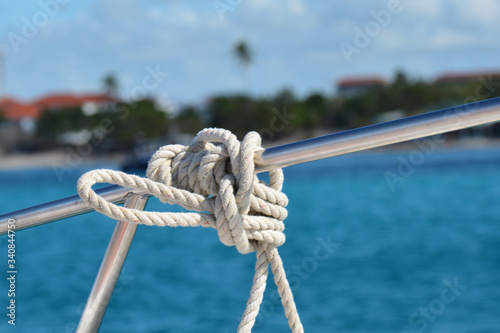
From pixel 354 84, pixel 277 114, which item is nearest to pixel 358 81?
pixel 354 84

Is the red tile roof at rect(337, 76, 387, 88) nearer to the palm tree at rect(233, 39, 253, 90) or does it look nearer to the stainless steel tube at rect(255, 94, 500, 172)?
the palm tree at rect(233, 39, 253, 90)

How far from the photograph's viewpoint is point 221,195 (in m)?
1.18

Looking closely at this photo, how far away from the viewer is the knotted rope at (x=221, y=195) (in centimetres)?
114

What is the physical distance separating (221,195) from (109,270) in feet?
0.82

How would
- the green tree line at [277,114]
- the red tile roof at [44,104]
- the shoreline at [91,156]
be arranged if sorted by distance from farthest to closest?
1. the red tile roof at [44,104]
2. the shoreline at [91,156]
3. the green tree line at [277,114]

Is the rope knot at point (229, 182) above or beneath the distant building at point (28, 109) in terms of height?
beneath

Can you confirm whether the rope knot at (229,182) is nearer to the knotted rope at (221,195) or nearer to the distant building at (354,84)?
the knotted rope at (221,195)

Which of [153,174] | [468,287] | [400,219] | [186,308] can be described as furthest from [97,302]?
[400,219]

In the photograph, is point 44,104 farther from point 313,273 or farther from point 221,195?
point 221,195

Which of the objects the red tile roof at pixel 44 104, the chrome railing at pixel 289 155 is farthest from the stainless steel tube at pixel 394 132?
the red tile roof at pixel 44 104

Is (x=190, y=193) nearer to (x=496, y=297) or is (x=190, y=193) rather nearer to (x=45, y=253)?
(x=496, y=297)

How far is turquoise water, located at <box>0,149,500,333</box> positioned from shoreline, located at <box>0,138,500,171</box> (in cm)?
3478

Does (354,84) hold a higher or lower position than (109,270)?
higher

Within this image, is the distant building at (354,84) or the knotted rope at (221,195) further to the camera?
the distant building at (354,84)
